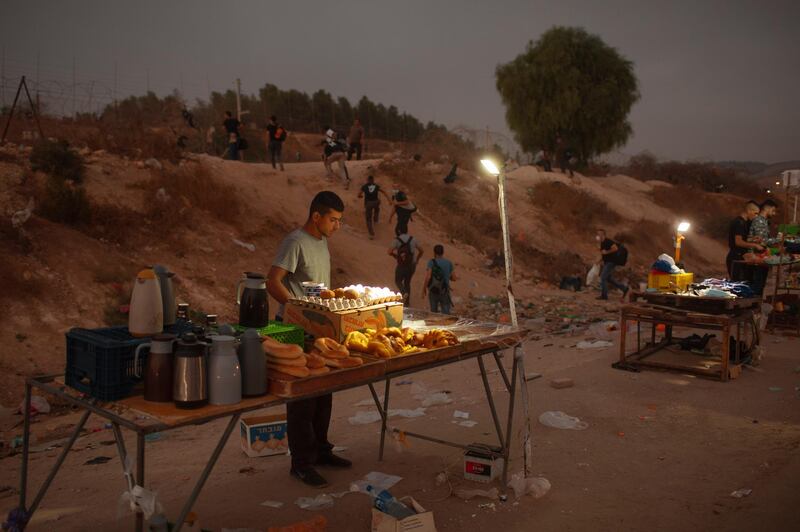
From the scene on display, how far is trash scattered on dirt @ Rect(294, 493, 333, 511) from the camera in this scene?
4.08 m

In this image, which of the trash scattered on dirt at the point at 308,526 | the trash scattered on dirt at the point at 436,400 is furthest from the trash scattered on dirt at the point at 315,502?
the trash scattered on dirt at the point at 436,400

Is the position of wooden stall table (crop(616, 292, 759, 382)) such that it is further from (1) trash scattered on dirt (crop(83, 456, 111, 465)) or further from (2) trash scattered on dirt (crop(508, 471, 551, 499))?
(1) trash scattered on dirt (crop(83, 456, 111, 465))

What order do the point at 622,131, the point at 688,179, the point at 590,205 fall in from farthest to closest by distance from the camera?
1. the point at 688,179
2. the point at 622,131
3. the point at 590,205

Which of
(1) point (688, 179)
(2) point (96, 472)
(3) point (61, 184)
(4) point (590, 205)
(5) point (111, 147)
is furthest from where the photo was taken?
(1) point (688, 179)

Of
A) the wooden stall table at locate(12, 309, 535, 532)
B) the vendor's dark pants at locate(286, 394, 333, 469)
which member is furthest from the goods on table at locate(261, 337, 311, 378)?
the vendor's dark pants at locate(286, 394, 333, 469)

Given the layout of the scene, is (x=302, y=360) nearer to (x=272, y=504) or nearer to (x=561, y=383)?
(x=272, y=504)

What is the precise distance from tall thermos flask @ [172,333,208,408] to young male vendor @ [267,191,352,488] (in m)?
1.41

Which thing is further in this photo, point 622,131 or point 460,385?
point 622,131

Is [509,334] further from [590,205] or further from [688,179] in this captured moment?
[688,179]

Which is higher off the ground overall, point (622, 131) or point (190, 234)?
point (622, 131)

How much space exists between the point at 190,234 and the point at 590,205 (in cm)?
1826

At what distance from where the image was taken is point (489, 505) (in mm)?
4191

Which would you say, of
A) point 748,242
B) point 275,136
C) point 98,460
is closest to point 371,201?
point 275,136

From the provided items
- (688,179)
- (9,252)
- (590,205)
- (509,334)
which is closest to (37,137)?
(9,252)
